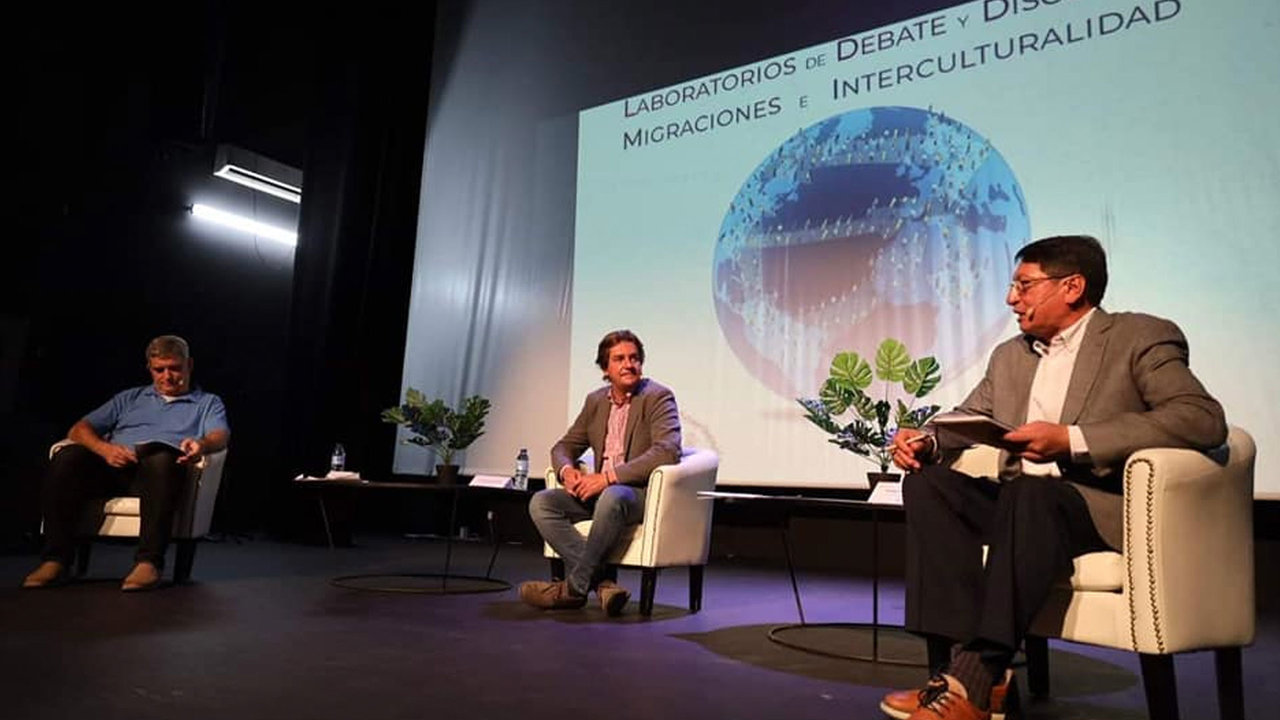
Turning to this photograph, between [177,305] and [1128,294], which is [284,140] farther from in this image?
[1128,294]

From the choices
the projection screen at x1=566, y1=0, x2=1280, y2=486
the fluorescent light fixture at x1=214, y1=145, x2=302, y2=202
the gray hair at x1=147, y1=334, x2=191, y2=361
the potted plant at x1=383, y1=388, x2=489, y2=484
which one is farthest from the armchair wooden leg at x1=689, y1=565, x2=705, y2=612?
the fluorescent light fixture at x1=214, y1=145, x2=302, y2=202

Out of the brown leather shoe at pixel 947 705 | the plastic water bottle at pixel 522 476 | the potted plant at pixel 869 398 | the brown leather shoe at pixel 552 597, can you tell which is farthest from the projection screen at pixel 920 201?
the brown leather shoe at pixel 947 705

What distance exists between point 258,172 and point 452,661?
492cm

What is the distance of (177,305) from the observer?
5.58m

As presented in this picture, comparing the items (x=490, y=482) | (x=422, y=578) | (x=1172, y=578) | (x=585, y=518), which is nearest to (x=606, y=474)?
(x=585, y=518)

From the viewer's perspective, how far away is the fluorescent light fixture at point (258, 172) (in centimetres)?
576

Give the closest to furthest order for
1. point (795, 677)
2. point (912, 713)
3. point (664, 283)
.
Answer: point (912, 713) → point (795, 677) → point (664, 283)

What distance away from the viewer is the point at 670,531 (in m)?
2.77

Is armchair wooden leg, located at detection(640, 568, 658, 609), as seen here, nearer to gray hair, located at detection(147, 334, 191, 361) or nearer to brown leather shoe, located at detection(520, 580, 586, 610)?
brown leather shoe, located at detection(520, 580, 586, 610)

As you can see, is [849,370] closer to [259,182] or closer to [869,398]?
[869,398]

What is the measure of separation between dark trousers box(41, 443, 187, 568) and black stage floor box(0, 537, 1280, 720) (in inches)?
6.0

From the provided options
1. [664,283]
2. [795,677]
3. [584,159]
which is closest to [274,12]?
[584,159]

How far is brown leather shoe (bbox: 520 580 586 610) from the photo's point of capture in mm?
2727

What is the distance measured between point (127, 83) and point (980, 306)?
16.2ft
